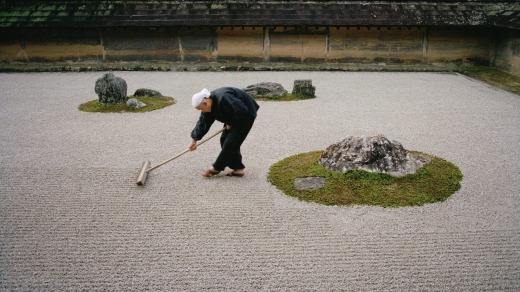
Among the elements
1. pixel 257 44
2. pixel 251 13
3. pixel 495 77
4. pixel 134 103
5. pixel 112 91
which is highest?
pixel 251 13

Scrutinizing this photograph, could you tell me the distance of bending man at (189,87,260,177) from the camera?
4.42 metres

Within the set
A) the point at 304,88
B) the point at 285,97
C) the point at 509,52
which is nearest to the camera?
the point at 285,97

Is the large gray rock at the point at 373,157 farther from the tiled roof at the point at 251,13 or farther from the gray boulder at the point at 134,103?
the tiled roof at the point at 251,13

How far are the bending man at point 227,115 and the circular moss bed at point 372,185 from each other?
72 centimetres

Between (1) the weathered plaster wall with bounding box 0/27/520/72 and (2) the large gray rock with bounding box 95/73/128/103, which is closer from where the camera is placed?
(2) the large gray rock with bounding box 95/73/128/103

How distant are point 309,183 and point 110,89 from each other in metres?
6.22

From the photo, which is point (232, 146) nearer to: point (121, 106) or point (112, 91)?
point (121, 106)

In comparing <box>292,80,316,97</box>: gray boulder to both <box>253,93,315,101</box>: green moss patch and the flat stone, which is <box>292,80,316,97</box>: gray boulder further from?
the flat stone

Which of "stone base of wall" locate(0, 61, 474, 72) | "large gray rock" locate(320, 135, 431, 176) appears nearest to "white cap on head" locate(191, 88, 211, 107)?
"large gray rock" locate(320, 135, 431, 176)

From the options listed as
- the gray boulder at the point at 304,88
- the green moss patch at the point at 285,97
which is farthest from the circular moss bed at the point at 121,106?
the gray boulder at the point at 304,88

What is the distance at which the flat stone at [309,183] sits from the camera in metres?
4.63

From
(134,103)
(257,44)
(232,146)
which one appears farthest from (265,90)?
(257,44)

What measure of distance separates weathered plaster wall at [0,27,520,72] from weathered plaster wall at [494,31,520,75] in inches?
17.7

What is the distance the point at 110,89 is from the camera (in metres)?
8.75
